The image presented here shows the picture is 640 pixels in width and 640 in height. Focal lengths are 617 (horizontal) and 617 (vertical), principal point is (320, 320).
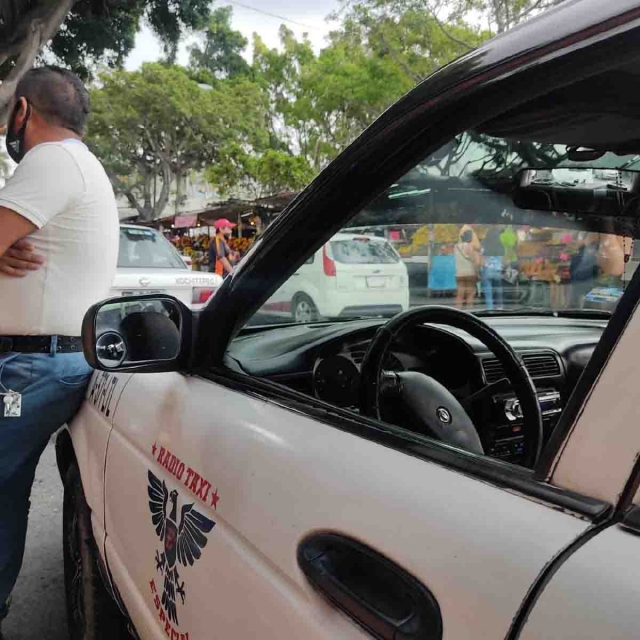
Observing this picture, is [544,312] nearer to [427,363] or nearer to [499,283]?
[499,283]

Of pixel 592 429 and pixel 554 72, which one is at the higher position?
pixel 554 72

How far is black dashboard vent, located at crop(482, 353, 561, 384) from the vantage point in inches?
82.4

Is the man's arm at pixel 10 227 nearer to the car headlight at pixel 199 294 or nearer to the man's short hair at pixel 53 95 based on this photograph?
the man's short hair at pixel 53 95

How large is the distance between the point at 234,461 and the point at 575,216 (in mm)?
1696

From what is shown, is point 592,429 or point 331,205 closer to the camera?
point 592,429

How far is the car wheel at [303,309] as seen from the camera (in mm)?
1915

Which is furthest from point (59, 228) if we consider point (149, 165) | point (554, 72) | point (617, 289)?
point (149, 165)

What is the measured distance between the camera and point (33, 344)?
1.99 meters

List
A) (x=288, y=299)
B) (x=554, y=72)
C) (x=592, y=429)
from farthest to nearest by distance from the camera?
(x=288, y=299), (x=554, y=72), (x=592, y=429)

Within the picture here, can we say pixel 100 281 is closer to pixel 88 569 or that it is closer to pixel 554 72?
pixel 88 569

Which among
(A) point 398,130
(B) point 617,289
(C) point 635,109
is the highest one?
(C) point 635,109

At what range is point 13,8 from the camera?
1034cm

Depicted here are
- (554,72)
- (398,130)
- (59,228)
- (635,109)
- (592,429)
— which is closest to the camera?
(592,429)

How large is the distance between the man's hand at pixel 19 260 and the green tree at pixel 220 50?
41704 millimetres
